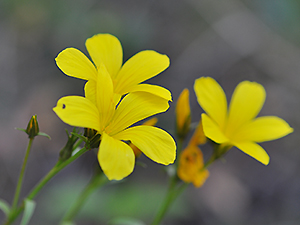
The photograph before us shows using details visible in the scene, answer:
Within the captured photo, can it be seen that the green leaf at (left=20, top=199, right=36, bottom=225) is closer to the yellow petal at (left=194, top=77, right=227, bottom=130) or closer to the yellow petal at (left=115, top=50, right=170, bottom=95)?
the yellow petal at (left=115, top=50, right=170, bottom=95)

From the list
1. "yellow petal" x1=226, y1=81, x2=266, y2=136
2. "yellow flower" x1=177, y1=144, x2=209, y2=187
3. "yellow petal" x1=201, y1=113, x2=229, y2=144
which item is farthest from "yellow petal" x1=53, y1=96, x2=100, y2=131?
"yellow petal" x1=226, y1=81, x2=266, y2=136

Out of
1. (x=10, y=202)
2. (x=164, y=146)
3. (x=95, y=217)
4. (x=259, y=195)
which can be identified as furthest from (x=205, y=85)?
(x=10, y=202)

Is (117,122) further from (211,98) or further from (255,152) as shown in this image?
(255,152)

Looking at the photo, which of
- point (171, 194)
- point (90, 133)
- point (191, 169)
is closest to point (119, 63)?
point (90, 133)

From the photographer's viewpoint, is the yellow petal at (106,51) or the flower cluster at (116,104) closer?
the flower cluster at (116,104)

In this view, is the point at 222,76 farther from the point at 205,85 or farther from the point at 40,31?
the point at 205,85

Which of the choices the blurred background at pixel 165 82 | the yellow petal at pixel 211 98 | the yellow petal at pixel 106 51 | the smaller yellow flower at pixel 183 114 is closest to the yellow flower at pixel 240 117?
the yellow petal at pixel 211 98

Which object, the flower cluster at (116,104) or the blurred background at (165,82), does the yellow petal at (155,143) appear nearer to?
the flower cluster at (116,104)
